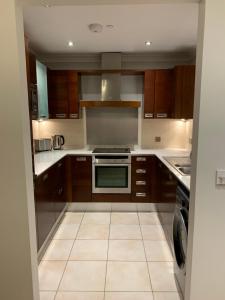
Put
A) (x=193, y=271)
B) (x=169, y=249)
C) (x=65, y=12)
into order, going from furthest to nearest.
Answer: (x=169, y=249), (x=65, y=12), (x=193, y=271)

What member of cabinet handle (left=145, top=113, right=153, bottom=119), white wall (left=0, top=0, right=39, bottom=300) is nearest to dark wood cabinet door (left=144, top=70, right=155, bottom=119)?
cabinet handle (left=145, top=113, right=153, bottom=119)

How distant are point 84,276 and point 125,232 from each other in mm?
969

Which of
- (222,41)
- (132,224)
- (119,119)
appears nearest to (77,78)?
(119,119)

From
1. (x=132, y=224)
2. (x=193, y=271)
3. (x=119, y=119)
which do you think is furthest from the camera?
(x=119, y=119)

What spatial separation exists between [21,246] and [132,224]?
204cm

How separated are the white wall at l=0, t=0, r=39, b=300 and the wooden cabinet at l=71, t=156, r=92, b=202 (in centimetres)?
212

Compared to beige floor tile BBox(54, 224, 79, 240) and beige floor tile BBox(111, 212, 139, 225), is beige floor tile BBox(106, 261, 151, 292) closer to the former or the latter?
beige floor tile BBox(54, 224, 79, 240)

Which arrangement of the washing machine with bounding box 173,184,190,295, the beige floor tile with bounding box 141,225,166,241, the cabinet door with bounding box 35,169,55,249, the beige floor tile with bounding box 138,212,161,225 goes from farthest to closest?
the beige floor tile with bounding box 138,212,161,225 → the beige floor tile with bounding box 141,225,166,241 → the cabinet door with bounding box 35,169,55,249 → the washing machine with bounding box 173,184,190,295

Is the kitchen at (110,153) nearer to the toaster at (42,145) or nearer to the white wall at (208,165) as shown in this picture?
the toaster at (42,145)

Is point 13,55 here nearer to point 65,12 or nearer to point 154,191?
point 65,12

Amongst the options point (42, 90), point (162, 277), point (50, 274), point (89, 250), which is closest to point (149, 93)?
point (42, 90)

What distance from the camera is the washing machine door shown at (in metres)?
1.83

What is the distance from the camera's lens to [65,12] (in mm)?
2283

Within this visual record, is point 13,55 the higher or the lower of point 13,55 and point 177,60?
the lower
